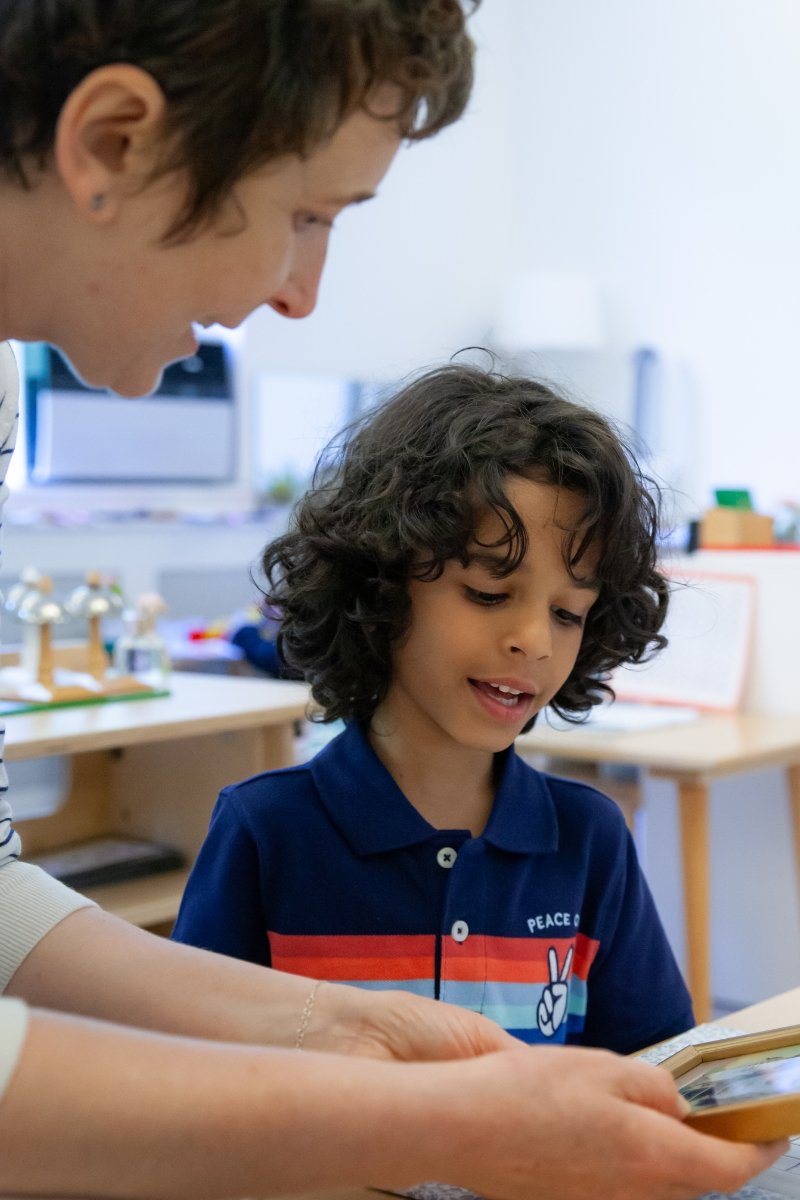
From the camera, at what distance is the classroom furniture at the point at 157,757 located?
2.16 metres

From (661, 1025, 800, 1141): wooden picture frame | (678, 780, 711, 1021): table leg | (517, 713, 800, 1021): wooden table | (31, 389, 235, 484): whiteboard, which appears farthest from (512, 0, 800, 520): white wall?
(661, 1025, 800, 1141): wooden picture frame

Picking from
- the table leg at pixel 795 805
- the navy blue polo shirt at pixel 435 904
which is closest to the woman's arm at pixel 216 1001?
the navy blue polo shirt at pixel 435 904

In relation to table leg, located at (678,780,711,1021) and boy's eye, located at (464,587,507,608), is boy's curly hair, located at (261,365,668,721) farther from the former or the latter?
table leg, located at (678,780,711,1021)

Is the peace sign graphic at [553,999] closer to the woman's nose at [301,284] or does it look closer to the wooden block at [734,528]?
the woman's nose at [301,284]

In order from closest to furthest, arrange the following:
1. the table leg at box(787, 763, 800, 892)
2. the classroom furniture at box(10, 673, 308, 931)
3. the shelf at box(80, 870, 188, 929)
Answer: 1. the classroom furniture at box(10, 673, 308, 931)
2. the shelf at box(80, 870, 188, 929)
3. the table leg at box(787, 763, 800, 892)

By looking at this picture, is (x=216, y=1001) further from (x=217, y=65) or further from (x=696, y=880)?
(x=696, y=880)

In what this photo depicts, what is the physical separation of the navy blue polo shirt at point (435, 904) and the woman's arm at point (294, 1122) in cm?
49

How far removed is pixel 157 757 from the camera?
2.64m

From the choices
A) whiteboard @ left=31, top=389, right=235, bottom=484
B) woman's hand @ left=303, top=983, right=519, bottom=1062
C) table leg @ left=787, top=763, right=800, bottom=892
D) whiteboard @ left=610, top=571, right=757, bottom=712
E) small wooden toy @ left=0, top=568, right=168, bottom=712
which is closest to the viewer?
woman's hand @ left=303, top=983, right=519, bottom=1062

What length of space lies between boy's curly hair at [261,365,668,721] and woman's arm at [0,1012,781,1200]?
578 millimetres

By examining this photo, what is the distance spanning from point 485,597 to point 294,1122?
64 cm

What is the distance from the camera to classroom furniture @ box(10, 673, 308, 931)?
216cm

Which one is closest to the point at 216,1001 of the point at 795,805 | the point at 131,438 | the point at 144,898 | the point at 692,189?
the point at 144,898

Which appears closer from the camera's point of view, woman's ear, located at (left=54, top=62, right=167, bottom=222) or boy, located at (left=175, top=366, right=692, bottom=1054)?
woman's ear, located at (left=54, top=62, right=167, bottom=222)
